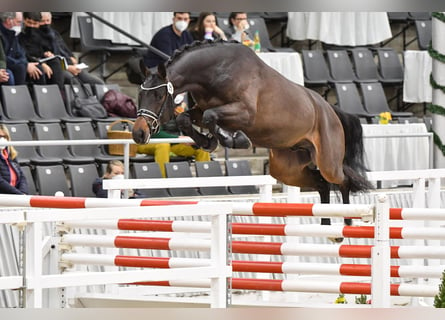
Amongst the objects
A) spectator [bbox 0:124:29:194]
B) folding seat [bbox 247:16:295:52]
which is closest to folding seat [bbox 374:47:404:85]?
folding seat [bbox 247:16:295:52]

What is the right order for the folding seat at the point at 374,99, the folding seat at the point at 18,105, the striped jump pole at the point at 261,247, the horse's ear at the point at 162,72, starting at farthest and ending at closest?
the folding seat at the point at 374,99 → the folding seat at the point at 18,105 → the striped jump pole at the point at 261,247 → the horse's ear at the point at 162,72

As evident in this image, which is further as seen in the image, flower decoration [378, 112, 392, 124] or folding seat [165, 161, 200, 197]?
flower decoration [378, 112, 392, 124]

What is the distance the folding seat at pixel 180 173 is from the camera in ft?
20.9

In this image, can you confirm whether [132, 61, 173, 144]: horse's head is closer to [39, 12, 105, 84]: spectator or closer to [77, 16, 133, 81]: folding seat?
[39, 12, 105, 84]: spectator

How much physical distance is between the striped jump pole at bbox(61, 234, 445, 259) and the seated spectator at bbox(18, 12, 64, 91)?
3.67 m

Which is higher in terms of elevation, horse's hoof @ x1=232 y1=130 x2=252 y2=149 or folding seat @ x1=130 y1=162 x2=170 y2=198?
horse's hoof @ x1=232 y1=130 x2=252 y2=149

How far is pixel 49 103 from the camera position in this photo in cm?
715

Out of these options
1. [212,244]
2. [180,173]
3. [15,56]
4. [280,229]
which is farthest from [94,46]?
[212,244]

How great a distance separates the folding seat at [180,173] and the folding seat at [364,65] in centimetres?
337

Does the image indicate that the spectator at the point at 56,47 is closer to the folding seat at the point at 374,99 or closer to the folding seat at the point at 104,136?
the folding seat at the point at 104,136

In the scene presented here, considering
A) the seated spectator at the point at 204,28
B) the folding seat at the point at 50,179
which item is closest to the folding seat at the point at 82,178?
the folding seat at the point at 50,179

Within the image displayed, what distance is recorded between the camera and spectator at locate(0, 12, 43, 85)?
682cm

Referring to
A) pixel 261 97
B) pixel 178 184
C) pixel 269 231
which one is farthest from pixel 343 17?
pixel 261 97

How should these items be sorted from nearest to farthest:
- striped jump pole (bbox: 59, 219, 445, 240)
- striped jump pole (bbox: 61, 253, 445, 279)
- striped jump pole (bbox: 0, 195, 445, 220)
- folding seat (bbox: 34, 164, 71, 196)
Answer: striped jump pole (bbox: 0, 195, 445, 220)
striped jump pole (bbox: 59, 219, 445, 240)
striped jump pole (bbox: 61, 253, 445, 279)
folding seat (bbox: 34, 164, 71, 196)
